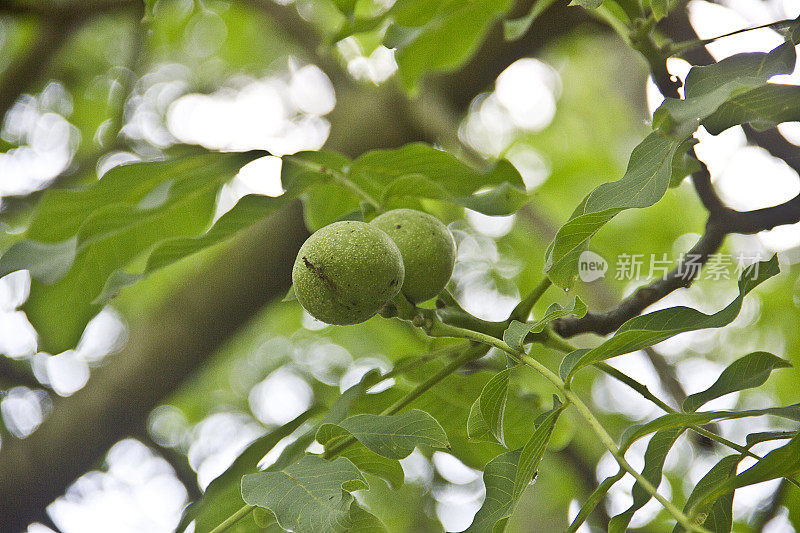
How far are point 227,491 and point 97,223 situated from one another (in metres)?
0.56

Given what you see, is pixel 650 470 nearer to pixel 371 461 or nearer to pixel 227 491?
pixel 371 461

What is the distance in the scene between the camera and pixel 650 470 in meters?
1.12

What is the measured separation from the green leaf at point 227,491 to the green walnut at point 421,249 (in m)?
0.38

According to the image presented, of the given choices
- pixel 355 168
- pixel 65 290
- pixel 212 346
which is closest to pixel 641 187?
pixel 355 168

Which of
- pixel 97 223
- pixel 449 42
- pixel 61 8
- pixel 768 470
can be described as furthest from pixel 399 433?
pixel 61 8

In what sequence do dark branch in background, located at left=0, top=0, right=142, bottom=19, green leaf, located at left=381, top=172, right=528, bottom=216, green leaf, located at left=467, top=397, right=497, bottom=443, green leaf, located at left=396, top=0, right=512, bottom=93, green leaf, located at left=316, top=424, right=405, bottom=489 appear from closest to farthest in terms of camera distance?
green leaf, located at left=467, top=397, right=497, bottom=443, green leaf, located at left=316, top=424, right=405, bottom=489, green leaf, located at left=381, top=172, right=528, bottom=216, green leaf, located at left=396, top=0, right=512, bottom=93, dark branch in background, located at left=0, top=0, right=142, bottom=19

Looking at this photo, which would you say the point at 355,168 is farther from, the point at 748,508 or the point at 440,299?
the point at 748,508

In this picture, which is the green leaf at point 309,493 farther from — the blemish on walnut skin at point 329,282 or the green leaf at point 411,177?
the green leaf at point 411,177

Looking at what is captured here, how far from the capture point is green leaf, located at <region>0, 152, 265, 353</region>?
1.31m

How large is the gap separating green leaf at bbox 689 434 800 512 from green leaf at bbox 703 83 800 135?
1.55ft

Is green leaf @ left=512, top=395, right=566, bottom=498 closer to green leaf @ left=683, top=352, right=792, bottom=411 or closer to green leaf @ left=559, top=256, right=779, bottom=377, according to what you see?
green leaf @ left=559, top=256, right=779, bottom=377

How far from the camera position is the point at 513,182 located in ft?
4.70

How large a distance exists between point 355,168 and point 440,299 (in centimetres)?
34

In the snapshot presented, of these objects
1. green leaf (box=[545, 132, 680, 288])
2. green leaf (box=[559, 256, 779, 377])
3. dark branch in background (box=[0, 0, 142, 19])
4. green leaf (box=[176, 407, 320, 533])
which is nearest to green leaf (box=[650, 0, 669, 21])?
green leaf (box=[545, 132, 680, 288])
